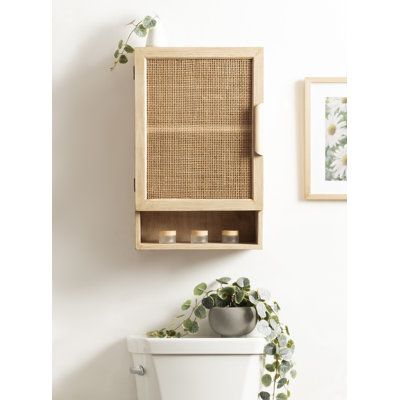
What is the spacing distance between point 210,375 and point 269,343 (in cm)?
20

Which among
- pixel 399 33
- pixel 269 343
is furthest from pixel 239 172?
pixel 399 33

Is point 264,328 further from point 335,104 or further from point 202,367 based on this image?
point 335,104

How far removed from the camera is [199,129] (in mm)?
1815

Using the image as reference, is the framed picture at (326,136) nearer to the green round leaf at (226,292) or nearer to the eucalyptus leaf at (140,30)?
the green round leaf at (226,292)

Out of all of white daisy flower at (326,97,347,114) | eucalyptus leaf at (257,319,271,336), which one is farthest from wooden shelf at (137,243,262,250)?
white daisy flower at (326,97,347,114)

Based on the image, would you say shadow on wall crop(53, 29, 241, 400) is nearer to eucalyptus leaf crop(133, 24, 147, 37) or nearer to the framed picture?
eucalyptus leaf crop(133, 24, 147, 37)

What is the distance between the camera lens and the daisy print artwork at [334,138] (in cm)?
196

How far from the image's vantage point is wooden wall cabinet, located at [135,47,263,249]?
5.92 feet

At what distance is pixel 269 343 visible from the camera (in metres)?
1.81

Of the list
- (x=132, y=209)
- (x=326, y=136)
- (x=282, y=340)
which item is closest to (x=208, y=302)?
(x=282, y=340)
